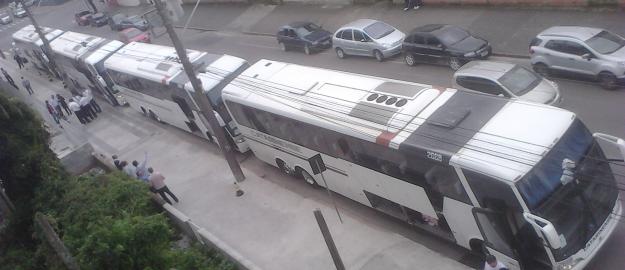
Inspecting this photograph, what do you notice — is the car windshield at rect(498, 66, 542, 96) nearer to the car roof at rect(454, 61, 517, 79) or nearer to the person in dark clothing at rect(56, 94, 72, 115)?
the car roof at rect(454, 61, 517, 79)

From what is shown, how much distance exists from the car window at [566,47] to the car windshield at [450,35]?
3823 millimetres

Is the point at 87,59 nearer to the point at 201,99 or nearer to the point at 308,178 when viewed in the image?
the point at 201,99

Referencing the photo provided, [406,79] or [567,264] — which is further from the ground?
[567,264]

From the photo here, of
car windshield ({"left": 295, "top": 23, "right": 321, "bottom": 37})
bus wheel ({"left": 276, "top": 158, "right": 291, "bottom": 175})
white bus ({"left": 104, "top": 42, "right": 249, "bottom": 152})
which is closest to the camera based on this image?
bus wheel ({"left": 276, "top": 158, "right": 291, "bottom": 175})

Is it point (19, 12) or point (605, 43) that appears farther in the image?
point (19, 12)

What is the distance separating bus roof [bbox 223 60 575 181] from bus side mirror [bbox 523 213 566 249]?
73 centimetres

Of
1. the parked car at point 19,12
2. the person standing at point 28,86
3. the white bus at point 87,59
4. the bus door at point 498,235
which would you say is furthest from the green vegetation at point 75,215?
the parked car at point 19,12

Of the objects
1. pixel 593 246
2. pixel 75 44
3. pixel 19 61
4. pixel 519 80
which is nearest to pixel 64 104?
pixel 75 44

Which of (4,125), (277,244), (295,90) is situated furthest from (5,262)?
(295,90)

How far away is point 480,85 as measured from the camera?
16062 mm

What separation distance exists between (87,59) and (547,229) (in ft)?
81.1

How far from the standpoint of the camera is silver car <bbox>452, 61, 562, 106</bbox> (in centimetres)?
1521

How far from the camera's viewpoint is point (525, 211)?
935 centimetres

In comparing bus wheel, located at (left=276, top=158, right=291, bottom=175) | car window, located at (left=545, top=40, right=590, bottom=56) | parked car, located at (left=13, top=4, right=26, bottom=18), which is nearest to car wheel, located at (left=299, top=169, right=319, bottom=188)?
bus wheel, located at (left=276, top=158, right=291, bottom=175)
